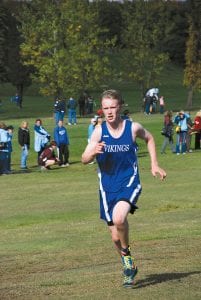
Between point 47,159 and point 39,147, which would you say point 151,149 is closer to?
point 47,159

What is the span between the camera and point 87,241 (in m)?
13.2

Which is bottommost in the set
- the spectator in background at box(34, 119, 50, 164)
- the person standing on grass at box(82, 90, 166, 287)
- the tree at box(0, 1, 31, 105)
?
the spectator in background at box(34, 119, 50, 164)

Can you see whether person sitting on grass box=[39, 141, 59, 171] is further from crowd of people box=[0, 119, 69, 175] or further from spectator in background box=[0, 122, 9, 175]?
spectator in background box=[0, 122, 9, 175]

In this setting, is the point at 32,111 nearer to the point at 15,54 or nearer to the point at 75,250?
the point at 15,54

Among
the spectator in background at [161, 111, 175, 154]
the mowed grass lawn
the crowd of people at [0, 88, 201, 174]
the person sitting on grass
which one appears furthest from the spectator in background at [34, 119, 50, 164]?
the mowed grass lawn

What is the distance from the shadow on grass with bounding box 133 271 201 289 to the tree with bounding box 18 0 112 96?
195 ft

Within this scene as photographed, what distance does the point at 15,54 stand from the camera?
99562mm

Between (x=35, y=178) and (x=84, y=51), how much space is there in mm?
42107

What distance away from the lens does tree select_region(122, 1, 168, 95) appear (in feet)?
266

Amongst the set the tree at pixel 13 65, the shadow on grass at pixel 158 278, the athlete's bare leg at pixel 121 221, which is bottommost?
the shadow on grass at pixel 158 278

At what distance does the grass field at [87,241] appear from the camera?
838cm

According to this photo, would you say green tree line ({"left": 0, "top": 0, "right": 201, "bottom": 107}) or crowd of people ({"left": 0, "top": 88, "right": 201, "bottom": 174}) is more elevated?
green tree line ({"left": 0, "top": 0, "right": 201, "bottom": 107})

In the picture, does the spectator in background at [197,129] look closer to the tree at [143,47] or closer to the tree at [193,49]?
the tree at [193,49]

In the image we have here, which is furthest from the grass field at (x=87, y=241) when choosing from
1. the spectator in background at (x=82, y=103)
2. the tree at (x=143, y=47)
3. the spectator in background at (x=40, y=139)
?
the tree at (x=143, y=47)
